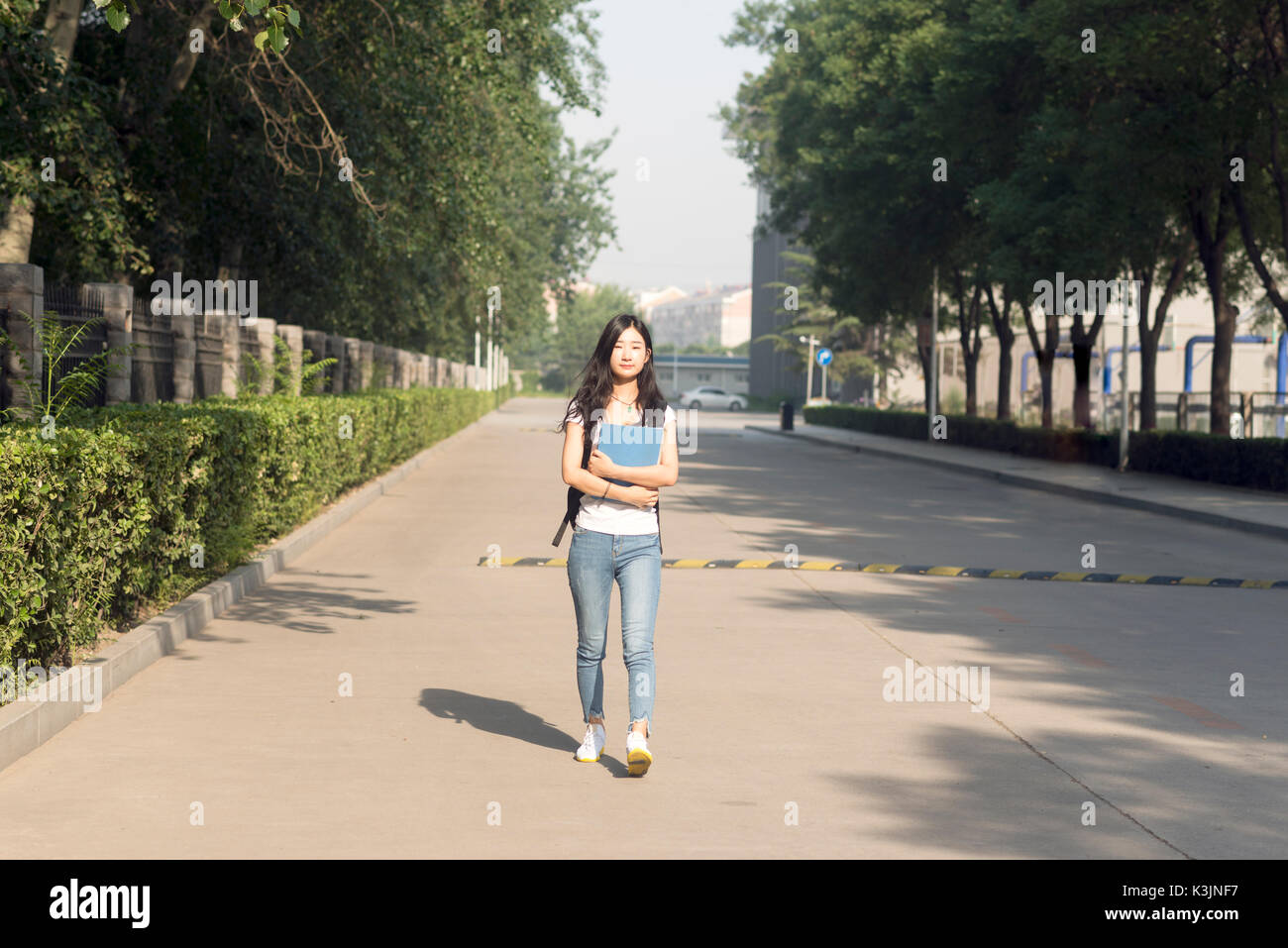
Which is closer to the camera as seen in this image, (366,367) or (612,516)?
(612,516)

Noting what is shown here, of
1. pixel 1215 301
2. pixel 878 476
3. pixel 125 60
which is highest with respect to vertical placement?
pixel 125 60

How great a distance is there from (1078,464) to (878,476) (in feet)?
17.2

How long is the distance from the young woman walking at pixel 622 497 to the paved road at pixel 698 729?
24.8 inches

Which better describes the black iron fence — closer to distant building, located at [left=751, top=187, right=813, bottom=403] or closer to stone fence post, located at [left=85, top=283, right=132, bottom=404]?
stone fence post, located at [left=85, top=283, right=132, bottom=404]

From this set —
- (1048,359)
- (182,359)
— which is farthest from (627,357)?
(1048,359)

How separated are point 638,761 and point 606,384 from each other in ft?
5.29

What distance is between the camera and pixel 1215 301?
29312mm

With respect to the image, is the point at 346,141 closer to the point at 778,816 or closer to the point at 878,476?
the point at 878,476

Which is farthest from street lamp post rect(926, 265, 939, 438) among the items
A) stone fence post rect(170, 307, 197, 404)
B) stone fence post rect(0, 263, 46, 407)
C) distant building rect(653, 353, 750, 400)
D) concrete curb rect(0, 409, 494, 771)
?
distant building rect(653, 353, 750, 400)

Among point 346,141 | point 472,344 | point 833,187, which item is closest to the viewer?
point 346,141

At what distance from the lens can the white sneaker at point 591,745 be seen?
6969 millimetres

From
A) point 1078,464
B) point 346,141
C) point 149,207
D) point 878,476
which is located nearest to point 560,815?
point 149,207

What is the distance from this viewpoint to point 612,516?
6773 millimetres

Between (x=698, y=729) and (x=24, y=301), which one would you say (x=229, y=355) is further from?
(x=698, y=729)
